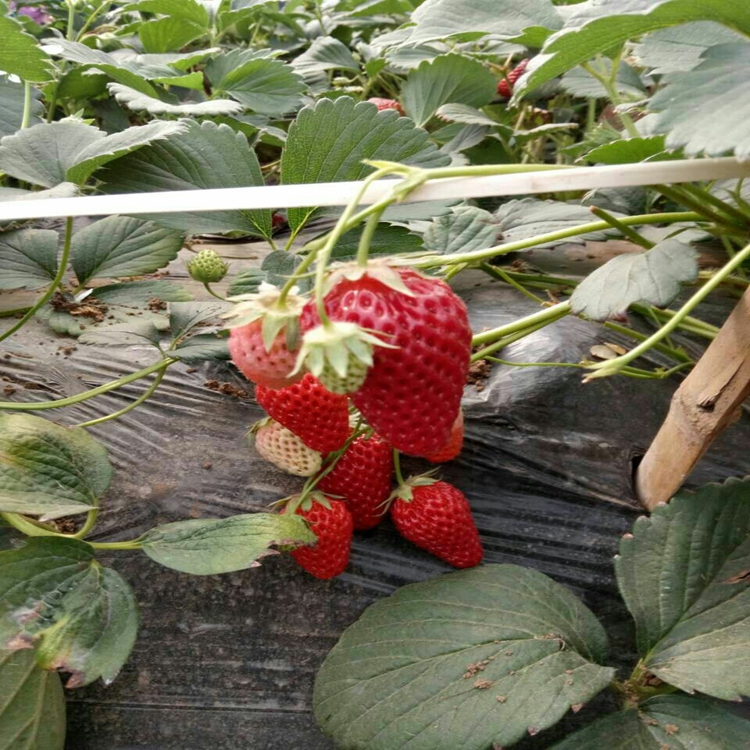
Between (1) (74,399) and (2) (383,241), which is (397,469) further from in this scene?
(1) (74,399)

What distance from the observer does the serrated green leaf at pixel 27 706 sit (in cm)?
69

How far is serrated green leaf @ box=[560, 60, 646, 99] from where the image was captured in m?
1.04

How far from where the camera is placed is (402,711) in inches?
27.7

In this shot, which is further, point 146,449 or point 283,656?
point 146,449

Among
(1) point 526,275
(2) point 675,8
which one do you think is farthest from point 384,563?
(2) point 675,8

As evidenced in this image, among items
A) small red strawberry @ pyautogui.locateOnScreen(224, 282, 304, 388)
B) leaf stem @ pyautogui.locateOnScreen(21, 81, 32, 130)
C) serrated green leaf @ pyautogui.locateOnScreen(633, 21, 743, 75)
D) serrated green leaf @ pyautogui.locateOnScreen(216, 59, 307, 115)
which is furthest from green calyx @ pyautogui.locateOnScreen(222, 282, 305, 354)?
serrated green leaf @ pyautogui.locateOnScreen(216, 59, 307, 115)

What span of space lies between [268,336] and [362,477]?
Result: 0.38 meters

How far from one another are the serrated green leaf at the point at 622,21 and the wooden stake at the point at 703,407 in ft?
0.92

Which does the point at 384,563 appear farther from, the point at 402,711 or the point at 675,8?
the point at 675,8

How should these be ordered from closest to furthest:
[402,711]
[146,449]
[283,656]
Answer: [402,711], [283,656], [146,449]

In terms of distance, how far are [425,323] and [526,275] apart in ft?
2.09

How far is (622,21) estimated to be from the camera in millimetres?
516

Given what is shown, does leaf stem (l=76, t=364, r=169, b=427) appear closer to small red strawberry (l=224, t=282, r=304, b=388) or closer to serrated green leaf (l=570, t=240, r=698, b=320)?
small red strawberry (l=224, t=282, r=304, b=388)

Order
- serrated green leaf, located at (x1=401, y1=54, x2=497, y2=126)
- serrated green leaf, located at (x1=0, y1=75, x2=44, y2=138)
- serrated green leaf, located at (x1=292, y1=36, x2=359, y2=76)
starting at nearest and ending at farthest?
serrated green leaf, located at (x1=0, y1=75, x2=44, y2=138) → serrated green leaf, located at (x1=401, y1=54, x2=497, y2=126) → serrated green leaf, located at (x1=292, y1=36, x2=359, y2=76)
